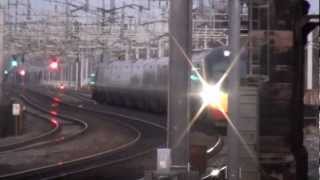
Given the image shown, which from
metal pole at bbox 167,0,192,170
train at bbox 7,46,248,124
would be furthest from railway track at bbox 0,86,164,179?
metal pole at bbox 167,0,192,170

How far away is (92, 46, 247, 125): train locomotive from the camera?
3038 cm

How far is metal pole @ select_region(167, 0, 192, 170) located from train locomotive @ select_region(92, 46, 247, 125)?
1561cm

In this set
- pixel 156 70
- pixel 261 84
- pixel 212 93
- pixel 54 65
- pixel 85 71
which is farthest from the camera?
pixel 85 71

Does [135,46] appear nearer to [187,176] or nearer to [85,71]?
[85,71]

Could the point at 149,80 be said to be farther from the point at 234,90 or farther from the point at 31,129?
the point at 234,90

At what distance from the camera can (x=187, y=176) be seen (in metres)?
8.31

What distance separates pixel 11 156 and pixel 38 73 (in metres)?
114

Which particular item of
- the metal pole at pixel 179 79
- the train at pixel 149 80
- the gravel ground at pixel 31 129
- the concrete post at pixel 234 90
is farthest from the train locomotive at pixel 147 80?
the metal pole at pixel 179 79

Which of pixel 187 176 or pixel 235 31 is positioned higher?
pixel 235 31

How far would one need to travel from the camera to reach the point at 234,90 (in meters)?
9.59

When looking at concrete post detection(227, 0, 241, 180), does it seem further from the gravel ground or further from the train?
the gravel ground

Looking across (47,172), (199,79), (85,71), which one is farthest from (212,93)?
(85,71)

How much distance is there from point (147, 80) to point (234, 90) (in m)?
32.7

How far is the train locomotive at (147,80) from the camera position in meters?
30.4
